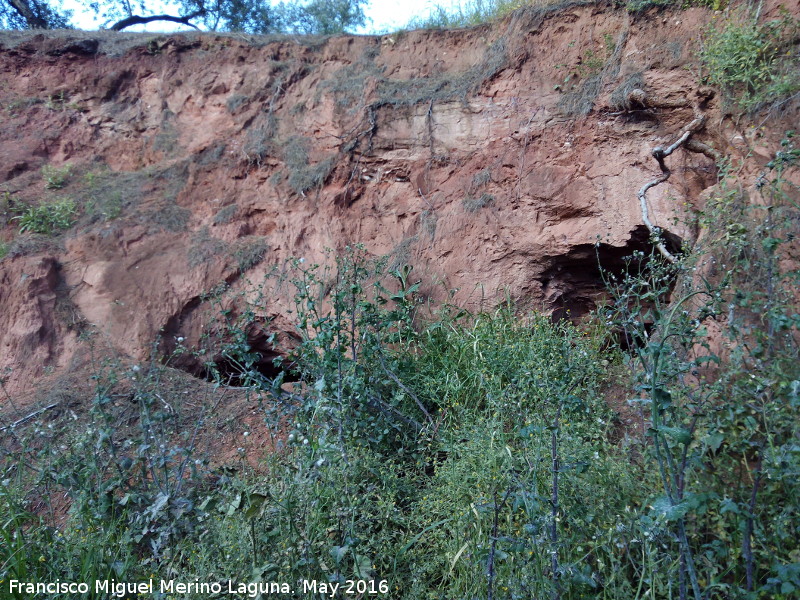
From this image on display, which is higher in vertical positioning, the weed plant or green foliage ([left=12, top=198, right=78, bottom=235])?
green foliage ([left=12, top=198, right=78, bottom=235])

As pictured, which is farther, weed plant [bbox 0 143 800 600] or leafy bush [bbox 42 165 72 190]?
leafy bush [bbox 42 165 72 190]

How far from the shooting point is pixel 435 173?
6.75 metres

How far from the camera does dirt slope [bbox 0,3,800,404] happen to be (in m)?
5.94

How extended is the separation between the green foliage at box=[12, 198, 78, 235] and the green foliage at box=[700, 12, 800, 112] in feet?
22.3

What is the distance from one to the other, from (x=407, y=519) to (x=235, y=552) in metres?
0.97

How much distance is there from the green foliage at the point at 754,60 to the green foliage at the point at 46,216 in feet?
22.3

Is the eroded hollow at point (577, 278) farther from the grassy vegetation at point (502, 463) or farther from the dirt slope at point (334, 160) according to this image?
the grassy vegetation at point (502, 463)

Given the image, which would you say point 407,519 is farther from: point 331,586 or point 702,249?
point 702,249

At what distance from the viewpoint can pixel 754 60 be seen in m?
5.25

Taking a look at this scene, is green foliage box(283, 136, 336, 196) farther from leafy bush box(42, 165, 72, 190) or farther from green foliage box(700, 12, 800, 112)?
green foliage box(700, 12, 800, 112)

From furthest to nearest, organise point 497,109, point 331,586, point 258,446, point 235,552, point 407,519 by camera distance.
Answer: point 497,109
point 258,446
point 407,519
point 235,552
point 331,586

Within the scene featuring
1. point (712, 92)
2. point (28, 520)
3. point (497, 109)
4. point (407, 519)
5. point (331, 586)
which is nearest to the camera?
point (331, 586)

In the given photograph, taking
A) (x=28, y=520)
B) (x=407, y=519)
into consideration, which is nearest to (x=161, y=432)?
(x=28, y=520)

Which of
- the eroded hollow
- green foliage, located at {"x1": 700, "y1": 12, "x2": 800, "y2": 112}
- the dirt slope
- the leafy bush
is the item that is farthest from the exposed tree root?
the leafy bush
